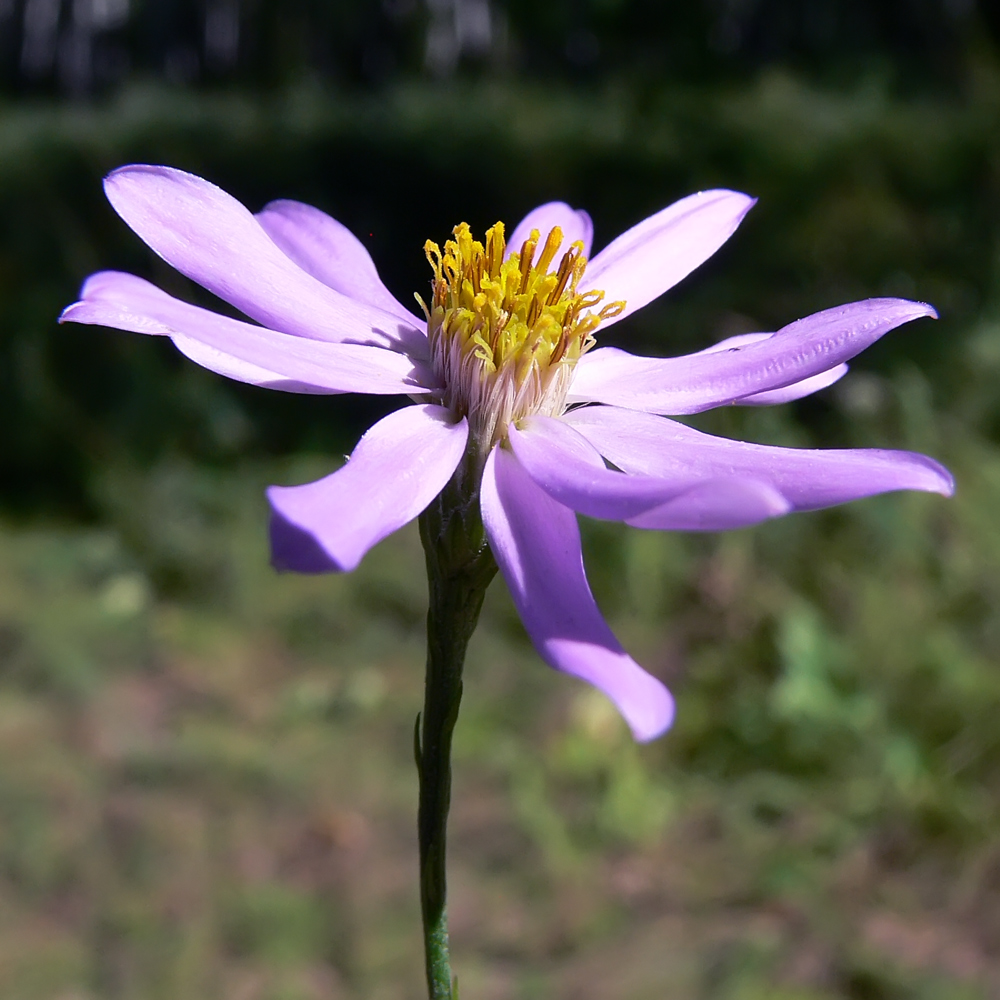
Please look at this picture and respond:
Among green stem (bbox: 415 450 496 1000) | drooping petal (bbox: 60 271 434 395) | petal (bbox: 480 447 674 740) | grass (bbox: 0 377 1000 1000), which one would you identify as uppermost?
drooping petal (bbox: 60 271 434 395)

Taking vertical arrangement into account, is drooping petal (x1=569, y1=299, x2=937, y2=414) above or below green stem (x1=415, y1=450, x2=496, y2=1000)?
above

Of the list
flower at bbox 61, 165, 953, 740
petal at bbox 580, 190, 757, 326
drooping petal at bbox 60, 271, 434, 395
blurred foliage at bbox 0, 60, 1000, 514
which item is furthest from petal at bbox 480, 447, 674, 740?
blurred foliage at bbox 0, 60, 1000, 514

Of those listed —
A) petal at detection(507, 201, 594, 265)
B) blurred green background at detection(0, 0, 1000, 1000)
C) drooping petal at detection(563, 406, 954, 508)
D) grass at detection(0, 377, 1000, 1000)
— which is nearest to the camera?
drooping petal at detection(563, 406, 954, 508)

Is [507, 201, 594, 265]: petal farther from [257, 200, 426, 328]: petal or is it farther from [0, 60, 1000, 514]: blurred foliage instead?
[0, 60, 1000, 514]: blurred foliage

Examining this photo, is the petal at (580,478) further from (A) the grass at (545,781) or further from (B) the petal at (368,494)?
(A) the grass at (545,781)

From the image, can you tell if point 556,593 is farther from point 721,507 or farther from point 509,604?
point 509,604

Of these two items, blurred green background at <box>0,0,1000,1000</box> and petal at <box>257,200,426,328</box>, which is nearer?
petal at <box>257,200,426,328</box>

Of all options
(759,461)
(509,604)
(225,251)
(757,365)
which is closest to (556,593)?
(759,461)

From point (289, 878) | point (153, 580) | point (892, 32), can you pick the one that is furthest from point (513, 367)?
point (892, 32)
